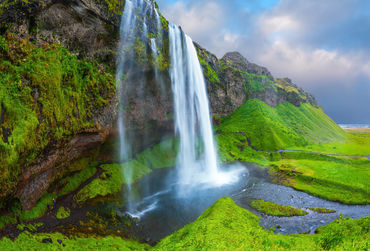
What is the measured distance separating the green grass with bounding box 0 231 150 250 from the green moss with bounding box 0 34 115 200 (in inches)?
143

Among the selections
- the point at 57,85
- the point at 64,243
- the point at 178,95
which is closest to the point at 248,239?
the point at 64,243

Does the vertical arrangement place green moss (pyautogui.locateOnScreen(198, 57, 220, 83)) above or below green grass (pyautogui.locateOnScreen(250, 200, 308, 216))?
above

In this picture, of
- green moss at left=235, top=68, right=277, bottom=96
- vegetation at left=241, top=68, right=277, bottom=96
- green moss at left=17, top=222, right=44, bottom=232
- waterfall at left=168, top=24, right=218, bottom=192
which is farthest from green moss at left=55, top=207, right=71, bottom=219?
green moss at left=235, top=68, right=277, bottom=96

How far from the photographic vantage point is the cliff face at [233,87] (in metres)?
62.2

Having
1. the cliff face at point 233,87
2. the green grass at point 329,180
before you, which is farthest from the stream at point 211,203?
the cliff face at point 233,87

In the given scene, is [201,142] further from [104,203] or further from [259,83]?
[259,83]

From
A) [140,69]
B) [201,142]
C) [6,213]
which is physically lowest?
[6,213]

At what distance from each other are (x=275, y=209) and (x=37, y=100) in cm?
2834

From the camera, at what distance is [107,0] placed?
25984 millimetres

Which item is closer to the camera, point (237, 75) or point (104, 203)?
point (104, 203)

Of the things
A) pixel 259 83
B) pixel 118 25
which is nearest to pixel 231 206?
pixel 118 25

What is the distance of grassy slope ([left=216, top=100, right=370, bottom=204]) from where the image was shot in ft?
93.7

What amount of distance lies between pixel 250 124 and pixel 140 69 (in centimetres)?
4491

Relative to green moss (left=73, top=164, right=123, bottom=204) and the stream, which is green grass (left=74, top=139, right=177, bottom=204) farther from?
the stream
